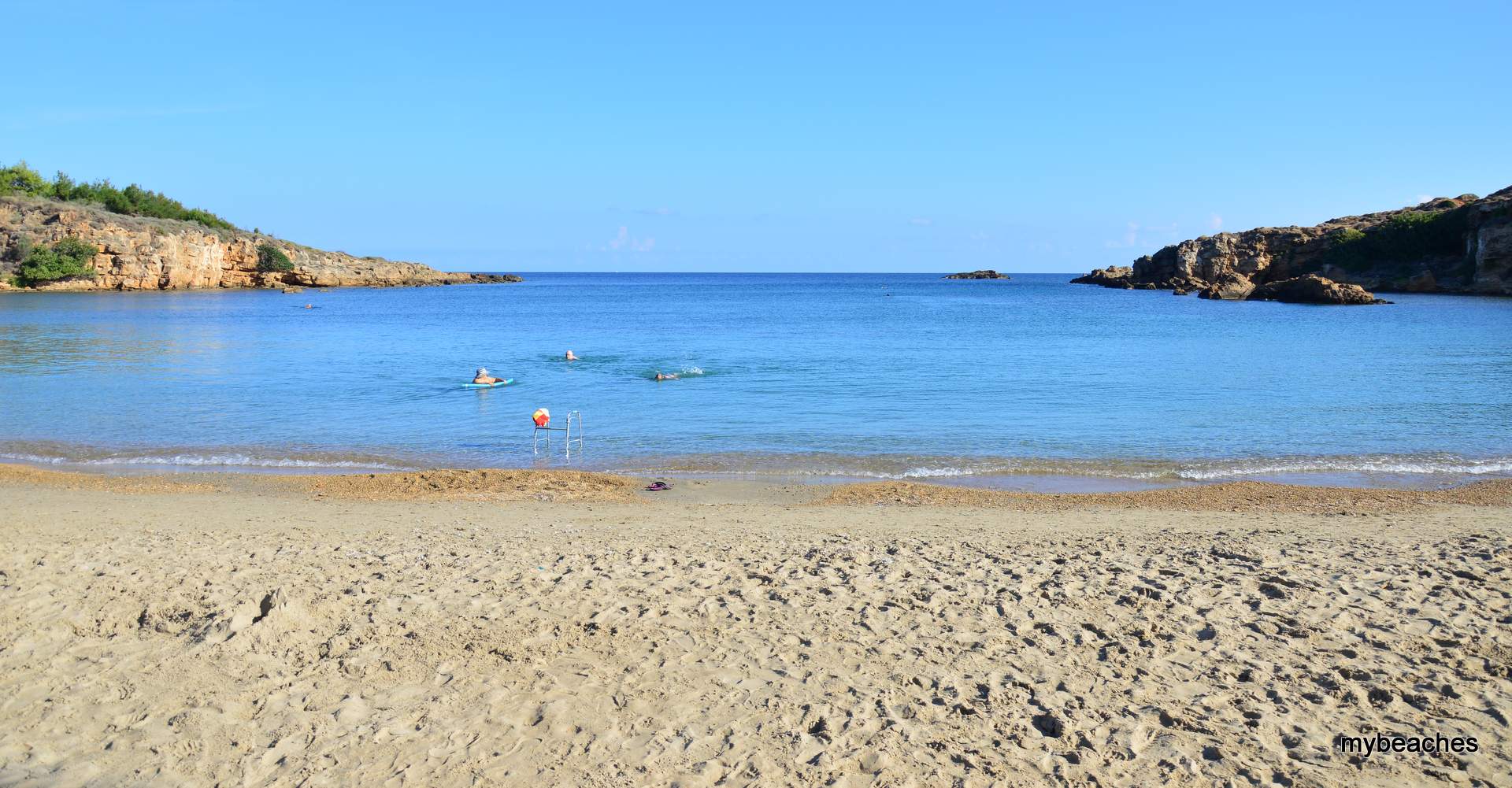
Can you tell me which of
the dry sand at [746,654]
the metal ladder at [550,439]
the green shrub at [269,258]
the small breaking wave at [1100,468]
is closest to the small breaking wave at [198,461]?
the metal ladder at [550,439]

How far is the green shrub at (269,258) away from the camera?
281 ft

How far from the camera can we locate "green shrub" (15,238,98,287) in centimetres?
6519

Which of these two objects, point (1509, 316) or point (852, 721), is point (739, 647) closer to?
point (852, 721)

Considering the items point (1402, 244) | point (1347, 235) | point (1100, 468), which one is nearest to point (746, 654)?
point (1100, 468)

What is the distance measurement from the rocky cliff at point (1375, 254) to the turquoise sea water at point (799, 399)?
2626cm

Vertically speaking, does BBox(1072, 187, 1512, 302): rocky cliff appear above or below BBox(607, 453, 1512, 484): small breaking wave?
above

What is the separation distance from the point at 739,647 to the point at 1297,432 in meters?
14.8

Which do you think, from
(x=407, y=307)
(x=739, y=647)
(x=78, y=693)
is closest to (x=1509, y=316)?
(x=739, y=647)

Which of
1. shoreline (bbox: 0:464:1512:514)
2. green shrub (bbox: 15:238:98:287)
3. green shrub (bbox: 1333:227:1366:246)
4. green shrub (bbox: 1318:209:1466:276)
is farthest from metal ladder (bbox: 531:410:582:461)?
green shrub (bbox: 1333:227:1366:246)

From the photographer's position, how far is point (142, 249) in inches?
2825

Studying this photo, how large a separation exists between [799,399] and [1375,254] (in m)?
77.1

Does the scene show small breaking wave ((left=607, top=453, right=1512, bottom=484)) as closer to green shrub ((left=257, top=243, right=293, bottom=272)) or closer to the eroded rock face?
the eroded rock face

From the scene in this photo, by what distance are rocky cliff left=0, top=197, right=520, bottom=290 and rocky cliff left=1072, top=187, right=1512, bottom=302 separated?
8480 cm

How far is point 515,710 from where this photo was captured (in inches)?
205
